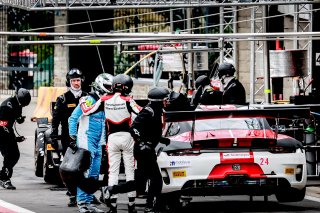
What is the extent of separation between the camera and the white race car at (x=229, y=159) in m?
15.0

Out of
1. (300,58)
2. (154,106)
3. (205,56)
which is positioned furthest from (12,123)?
(205,56)

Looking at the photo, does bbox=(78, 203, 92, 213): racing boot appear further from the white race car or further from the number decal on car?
the number decal on car

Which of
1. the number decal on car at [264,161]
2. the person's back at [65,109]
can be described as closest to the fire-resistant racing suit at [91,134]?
the person's back at [65,109]

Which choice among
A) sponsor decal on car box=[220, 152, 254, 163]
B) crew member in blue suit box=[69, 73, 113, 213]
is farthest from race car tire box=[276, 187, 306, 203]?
crew member in blue suit box=[69, 73, 113, 213]

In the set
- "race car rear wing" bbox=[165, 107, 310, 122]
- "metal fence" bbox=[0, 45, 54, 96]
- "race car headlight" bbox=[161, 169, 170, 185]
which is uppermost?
"metal fence" bbox=[0, 45, 54, 96]

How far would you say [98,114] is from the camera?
15.9m

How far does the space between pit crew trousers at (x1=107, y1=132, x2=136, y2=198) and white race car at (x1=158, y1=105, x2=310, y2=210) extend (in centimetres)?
39

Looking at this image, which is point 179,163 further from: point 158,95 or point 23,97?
point 23,97

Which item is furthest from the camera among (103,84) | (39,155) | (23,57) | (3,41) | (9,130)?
(23,57)

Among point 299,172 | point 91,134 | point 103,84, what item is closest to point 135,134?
point 91,134

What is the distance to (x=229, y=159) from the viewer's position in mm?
14977

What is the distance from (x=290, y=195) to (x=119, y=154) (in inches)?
90.4

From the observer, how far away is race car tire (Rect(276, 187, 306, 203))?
50.4 ft

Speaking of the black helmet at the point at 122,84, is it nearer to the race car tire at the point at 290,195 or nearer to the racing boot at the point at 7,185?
the race car tire at the point at 290,195
